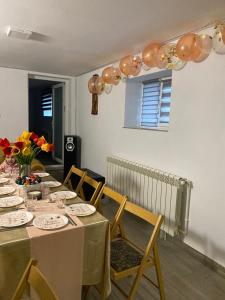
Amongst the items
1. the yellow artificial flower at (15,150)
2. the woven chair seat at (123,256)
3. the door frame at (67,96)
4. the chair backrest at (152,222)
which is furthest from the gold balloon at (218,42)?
the door frame at (67,96)

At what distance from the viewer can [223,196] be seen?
2.09 m

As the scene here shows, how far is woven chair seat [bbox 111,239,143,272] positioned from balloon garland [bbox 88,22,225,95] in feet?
6.05

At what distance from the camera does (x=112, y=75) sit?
354 cm

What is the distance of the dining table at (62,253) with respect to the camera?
3.94ft

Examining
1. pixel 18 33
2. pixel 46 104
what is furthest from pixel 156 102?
pixel 46 104

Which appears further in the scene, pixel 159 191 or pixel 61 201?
pixel 159 191

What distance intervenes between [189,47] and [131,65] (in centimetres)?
100

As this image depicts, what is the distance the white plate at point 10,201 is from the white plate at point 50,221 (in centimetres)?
33

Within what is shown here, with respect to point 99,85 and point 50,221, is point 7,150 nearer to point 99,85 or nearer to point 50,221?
point 50,221

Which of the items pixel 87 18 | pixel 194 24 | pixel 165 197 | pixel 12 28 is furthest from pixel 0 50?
pixel 165 197

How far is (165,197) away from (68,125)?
11.2 feet

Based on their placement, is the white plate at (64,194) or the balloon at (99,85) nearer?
the white plate at (64,194)

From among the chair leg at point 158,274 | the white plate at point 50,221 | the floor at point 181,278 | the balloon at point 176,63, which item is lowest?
the floor at point 181,278

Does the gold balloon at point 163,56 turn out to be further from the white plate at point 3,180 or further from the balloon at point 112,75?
the white plate at point 3,180
